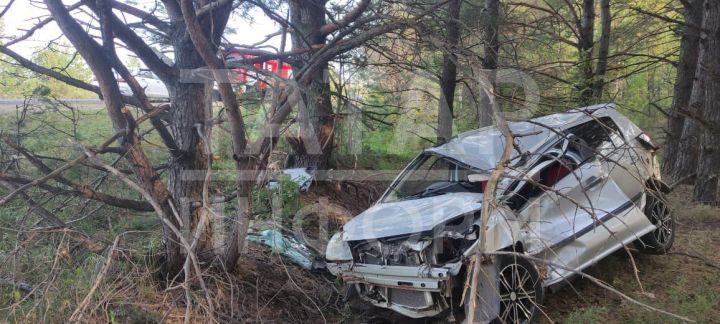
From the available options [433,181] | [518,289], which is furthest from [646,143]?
[518,289]

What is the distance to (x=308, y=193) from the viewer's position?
29.1 ft

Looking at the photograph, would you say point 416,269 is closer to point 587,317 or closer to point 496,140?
point 587,317

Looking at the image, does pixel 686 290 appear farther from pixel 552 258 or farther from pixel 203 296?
pixel 203 296

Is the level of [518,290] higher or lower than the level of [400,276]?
lower

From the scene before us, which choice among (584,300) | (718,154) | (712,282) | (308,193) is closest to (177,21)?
(308,193)

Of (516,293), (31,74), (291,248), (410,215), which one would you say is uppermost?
(31,74)

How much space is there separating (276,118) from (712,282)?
15.6 feet

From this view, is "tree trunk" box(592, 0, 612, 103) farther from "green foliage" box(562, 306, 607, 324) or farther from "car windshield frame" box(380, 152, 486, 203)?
"green foliage" box(562, 306, 607, 324)

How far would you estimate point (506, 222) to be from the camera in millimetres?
3887

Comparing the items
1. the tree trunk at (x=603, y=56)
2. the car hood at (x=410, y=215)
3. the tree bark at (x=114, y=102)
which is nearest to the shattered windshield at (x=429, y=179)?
the car hood at (x=410, y=215)

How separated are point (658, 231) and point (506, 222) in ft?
10.0

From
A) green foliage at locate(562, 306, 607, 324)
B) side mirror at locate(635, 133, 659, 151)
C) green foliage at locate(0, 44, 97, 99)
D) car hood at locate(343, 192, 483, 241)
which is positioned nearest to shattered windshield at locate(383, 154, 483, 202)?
car hood at locate(343, 192, 483, 241)

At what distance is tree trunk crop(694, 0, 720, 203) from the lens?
7625 millimetres

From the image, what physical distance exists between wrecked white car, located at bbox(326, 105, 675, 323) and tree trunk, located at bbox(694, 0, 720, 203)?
8.61 feet
